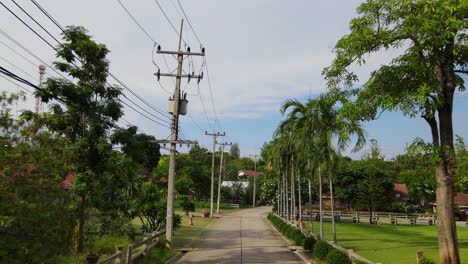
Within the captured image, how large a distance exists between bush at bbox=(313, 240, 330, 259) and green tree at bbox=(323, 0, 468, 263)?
650 cm

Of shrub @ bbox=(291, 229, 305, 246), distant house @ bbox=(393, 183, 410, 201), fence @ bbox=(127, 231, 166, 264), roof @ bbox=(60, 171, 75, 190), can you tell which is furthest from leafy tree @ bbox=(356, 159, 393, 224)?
roof @ bbox=(60, 171, 75, 190)

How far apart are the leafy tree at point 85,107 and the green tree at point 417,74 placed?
9719mm

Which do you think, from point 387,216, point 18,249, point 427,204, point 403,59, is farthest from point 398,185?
point 18,249

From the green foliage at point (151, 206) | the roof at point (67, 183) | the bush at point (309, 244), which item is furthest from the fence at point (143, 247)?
the bush at point (309, 244)

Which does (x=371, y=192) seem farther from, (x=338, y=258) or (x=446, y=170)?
(x=446, y=170)

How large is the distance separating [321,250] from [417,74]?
8.81m

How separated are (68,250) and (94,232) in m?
12.6

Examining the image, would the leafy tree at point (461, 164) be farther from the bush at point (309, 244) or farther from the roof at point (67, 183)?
the bush at point (309, 244)

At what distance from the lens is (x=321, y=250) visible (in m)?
16.7

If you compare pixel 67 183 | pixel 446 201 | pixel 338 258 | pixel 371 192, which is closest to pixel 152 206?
pixel 67 183

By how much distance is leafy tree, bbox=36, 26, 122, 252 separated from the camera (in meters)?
16.4

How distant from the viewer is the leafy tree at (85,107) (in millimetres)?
16406

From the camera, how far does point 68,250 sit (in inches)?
338

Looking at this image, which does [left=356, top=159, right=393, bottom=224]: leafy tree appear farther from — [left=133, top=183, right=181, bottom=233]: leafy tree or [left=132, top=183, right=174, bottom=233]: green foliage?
[left=132, top=183, right=174, bottom=233]: green foliage
